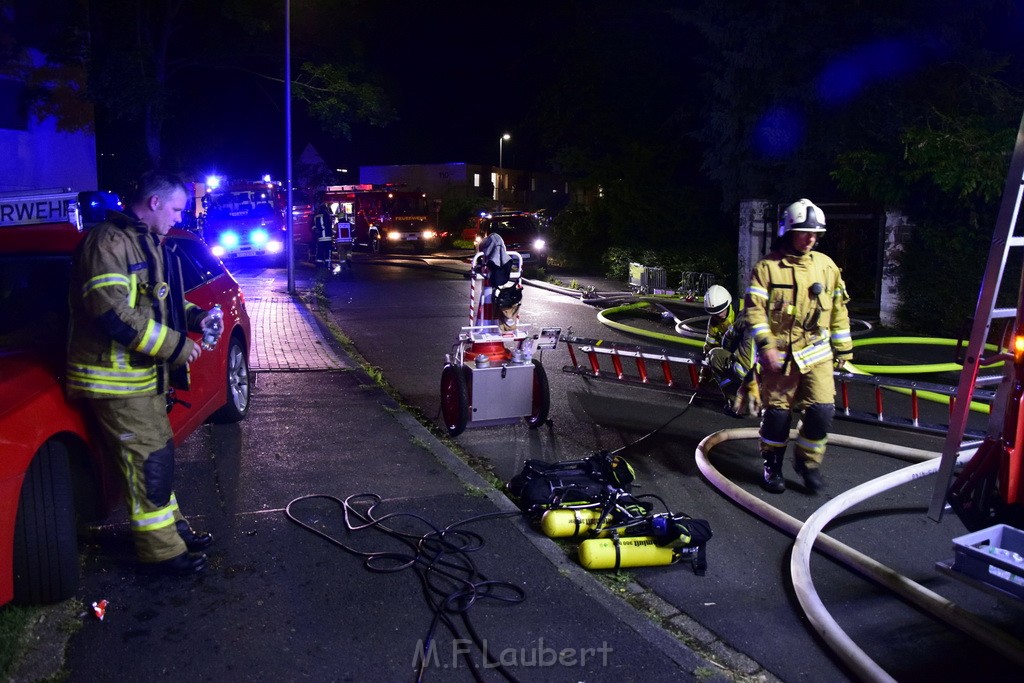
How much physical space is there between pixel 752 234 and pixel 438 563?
614 inches

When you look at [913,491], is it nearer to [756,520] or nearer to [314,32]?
[756,520]

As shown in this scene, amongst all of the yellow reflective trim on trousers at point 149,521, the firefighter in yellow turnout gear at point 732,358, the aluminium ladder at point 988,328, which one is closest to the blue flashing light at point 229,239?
the firefighter in yellow turnout gear at point 732,358

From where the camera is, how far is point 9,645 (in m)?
3.51

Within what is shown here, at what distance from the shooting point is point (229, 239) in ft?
83.0

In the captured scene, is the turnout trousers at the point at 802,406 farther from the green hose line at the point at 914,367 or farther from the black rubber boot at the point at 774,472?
the green hose line at the point at 914,367

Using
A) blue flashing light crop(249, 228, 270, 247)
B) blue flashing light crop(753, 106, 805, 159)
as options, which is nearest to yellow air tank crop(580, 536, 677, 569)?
blue flashing light crop(753, 106, 805, 159)

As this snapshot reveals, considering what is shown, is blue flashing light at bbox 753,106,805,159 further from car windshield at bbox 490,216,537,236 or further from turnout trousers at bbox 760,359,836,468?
turnout trousers at bbox 760,359,836,468

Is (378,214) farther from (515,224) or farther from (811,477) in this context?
(811,477)

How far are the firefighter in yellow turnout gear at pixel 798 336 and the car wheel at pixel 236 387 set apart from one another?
4148mm

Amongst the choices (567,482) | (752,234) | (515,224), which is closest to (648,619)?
(567,482)

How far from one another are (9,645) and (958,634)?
417cm

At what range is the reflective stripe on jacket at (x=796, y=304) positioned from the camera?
5.92 metres

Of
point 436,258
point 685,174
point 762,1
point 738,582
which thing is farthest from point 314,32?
point 738,582

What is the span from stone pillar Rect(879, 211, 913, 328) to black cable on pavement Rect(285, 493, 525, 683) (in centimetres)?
1147
